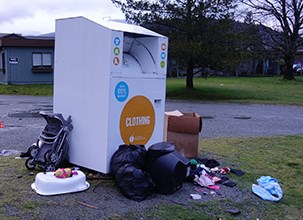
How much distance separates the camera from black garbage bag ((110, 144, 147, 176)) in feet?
14.1

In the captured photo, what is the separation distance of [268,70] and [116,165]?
53.0 meters

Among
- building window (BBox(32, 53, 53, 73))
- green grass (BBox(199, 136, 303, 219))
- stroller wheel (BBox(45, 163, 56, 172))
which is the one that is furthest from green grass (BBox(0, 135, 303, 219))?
building window (BBox(32, 53, 53, 73))

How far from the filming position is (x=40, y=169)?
4.86 metres

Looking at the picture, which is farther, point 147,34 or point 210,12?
point 210,12

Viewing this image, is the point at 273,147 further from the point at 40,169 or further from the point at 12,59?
the point at 12,59

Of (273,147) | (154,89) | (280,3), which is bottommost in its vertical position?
(273,147)

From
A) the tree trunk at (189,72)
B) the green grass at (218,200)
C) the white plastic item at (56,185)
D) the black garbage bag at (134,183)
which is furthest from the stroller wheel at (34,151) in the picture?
the tree trunk at (189,72)

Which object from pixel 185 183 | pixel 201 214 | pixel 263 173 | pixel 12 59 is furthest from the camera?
pixel 12 59

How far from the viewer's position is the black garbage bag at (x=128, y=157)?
14.1ft

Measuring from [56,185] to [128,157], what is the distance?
83 centimetres

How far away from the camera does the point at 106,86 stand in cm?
439

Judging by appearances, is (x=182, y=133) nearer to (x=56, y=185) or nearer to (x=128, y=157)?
(x=128, y=157)

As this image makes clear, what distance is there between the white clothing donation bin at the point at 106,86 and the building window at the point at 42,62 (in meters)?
23.2

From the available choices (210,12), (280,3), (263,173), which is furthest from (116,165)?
(280,3)
